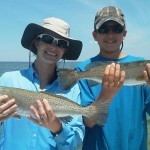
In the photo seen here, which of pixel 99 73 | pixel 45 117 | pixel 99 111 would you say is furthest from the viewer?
pixel 99 73

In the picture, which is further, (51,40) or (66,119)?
(51,40)

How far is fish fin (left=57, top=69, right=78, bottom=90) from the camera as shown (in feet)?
16.6

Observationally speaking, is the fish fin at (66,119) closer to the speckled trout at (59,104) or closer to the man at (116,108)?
the speckled trout at (59,104)

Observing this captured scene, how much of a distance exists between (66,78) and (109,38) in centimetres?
100

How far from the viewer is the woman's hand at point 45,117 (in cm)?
454

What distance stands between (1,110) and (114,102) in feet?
5.58

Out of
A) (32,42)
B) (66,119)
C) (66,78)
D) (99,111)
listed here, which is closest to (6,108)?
(66,119)

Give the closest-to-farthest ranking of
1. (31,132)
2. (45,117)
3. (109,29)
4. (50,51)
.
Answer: (45,117) < (31,132) < (50,51) < (109,29)

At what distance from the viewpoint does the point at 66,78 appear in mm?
5152

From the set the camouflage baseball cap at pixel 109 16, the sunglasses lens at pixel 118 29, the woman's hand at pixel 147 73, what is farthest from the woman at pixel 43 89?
the woman's hand at pixel 147 73

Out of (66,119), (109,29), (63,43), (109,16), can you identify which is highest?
(109,16)

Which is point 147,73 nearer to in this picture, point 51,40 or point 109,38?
point 109,38

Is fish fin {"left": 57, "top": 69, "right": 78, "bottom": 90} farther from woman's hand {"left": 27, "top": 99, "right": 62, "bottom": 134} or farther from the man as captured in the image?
woman's hand {"left": 27, "top": 99, "right": 62, "bottom": 134}

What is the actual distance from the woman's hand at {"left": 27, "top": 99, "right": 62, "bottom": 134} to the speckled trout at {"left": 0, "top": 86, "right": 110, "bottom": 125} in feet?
0.58
